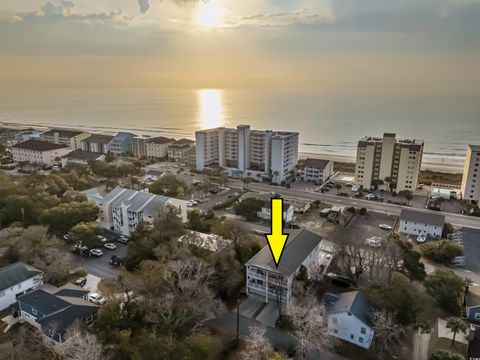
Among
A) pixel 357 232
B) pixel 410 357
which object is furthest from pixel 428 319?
Answer: pixel 357 232

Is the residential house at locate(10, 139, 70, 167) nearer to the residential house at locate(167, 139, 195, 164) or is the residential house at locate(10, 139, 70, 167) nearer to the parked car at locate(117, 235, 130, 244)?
the residential house at locate(167, 139, 195, 164)

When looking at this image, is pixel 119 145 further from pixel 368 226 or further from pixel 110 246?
pixel 368 226

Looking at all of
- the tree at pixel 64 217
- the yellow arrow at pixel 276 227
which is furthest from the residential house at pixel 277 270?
the tree at pixel 64 217

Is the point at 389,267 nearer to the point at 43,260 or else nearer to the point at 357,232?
the point at 357,232

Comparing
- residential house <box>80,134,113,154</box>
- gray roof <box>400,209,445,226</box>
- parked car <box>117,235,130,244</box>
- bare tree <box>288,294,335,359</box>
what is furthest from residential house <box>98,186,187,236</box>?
residential house <box>80,134,113,154</box>

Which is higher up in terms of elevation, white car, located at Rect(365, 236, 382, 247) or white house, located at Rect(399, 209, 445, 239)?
white house, located at Rect(399, 209, 445, 239)

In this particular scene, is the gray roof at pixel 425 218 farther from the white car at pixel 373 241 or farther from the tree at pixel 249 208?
the tree at pixel 249 208
